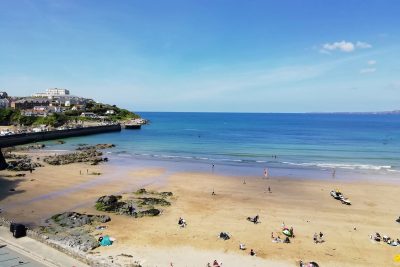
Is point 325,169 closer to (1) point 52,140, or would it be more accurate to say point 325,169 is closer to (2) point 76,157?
(2) point 76,157

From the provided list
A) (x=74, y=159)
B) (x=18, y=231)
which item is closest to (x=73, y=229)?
(x=18, y=231)

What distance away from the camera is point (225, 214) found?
29.5 m

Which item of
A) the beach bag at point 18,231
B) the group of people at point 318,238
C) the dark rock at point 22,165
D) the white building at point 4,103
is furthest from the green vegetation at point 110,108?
the group of people at point 318,238

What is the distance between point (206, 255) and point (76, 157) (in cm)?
4180

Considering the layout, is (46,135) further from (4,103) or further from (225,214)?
(4,103)

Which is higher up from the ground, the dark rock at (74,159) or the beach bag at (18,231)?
the beach bag at (18,231)

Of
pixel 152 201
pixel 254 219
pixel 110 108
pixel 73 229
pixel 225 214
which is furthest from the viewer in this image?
pixel 110 108

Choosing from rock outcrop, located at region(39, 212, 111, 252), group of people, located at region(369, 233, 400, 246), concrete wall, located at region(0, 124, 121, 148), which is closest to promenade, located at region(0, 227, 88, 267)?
rock outcrop, located at region(39, 212, 111, 252)

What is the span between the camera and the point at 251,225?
26.9 m

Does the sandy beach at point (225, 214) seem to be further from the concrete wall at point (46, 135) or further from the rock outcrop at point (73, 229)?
the concrete wall at point (46, 135)

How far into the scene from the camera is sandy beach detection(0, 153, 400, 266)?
71.1 ft

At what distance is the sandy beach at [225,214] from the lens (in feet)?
71.1

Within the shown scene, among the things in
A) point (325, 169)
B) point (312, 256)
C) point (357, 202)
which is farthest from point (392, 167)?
point (312, 256)

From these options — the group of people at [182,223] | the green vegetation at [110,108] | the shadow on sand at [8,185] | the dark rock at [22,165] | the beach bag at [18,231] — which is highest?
the green vegetation at [110,108]
